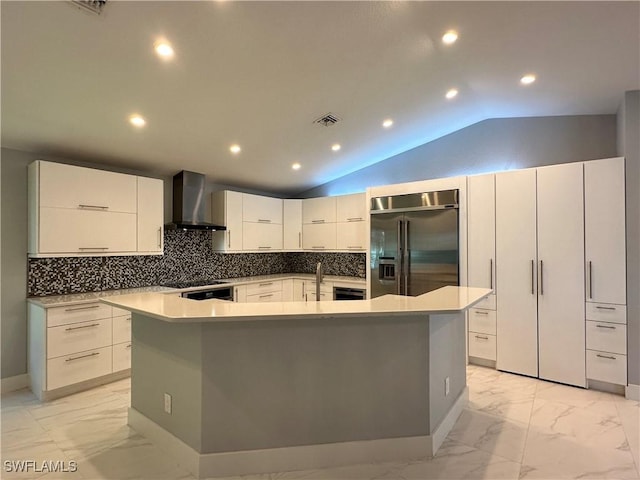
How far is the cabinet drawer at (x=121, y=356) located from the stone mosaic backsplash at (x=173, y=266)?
744 mm

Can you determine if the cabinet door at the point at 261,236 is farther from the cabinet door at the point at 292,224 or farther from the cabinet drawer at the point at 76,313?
the cabinet drawer at the point at 76,313

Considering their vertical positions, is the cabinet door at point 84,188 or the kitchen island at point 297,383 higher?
the cabinet door at point 84,188

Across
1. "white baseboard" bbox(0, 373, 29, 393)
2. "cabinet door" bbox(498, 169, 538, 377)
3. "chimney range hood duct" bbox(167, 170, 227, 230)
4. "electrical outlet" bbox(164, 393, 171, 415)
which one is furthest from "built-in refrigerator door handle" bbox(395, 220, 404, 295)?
"white baseboard" bbox(0, 373, 29, 393)

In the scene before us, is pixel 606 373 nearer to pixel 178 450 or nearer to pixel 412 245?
pixel 412 245

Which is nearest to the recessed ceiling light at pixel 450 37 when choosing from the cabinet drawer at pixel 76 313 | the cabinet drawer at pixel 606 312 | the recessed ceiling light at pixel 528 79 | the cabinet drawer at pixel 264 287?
the recessed ceiling light at pixel 528 79

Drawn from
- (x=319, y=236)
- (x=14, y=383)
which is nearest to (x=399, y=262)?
(x=319, y=236)

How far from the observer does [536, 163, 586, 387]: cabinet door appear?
125 inches

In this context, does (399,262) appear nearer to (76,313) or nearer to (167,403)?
(167,403)

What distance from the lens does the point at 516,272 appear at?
350cm

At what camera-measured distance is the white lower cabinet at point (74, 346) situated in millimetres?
2932

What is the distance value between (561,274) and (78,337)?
15.0 ft

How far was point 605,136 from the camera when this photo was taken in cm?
349

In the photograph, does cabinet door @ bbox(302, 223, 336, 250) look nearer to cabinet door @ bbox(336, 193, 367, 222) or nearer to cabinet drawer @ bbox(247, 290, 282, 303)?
cabinet door @ bbox(336, 193, 367, 222)

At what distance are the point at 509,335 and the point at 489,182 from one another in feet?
5.34
